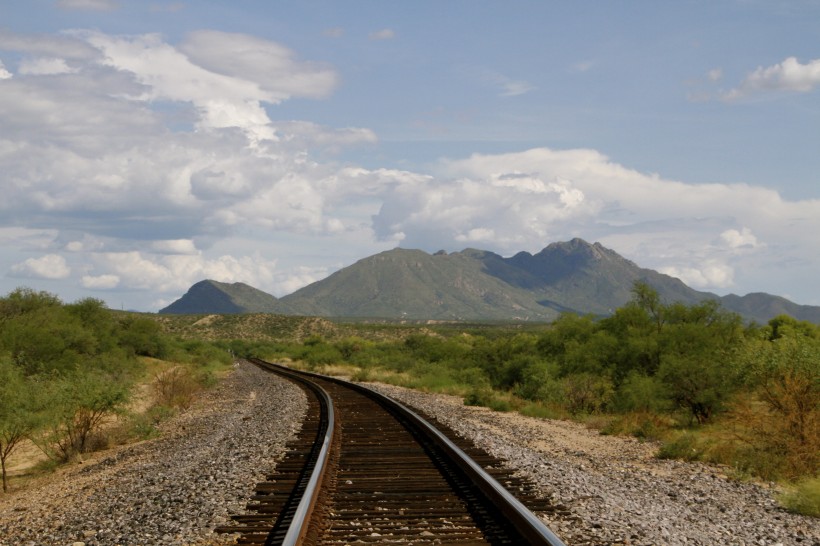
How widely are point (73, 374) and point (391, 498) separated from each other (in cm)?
2087

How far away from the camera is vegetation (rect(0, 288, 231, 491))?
19266 millimetres

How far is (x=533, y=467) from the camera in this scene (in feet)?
36.9

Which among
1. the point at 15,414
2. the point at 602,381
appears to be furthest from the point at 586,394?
the point at 15,414

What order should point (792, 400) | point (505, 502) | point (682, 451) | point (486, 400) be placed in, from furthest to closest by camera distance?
point (486, 400), point (792, 400), point (682, 451), point (505, 502)

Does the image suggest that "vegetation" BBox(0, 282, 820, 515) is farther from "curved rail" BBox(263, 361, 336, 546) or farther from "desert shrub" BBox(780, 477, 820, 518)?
"curved rail" BBox(263, 361, 336, 546)

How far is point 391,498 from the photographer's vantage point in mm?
8992

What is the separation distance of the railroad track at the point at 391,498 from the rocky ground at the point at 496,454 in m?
0.42

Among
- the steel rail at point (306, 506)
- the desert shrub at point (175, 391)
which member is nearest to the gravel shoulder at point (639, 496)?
the steel rail at point (306, 506)

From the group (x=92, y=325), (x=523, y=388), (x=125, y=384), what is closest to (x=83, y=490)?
(x=125, y=384)

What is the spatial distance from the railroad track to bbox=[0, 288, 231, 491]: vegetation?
8.59m

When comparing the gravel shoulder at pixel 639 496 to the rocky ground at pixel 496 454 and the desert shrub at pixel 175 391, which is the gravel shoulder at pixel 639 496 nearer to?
the rocky ground at pixel 496 454

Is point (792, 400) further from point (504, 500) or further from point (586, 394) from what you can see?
point (586, 394)

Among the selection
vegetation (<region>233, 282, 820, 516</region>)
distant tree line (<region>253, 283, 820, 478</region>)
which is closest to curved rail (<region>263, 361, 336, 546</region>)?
vegetation (<region>233, 282, 820, 516</region>)

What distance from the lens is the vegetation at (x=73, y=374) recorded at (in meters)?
19.3
